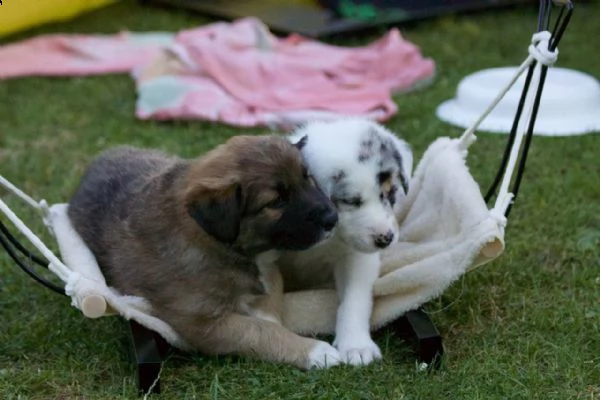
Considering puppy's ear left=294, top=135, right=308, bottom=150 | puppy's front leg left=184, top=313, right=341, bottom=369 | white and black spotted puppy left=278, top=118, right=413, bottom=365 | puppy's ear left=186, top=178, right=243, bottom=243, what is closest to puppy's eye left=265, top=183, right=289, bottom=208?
puppy's ear left=186, top=178, right=243, bottom=243

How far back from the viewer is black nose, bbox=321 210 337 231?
3301 millimetres

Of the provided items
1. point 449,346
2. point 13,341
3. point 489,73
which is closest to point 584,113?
point 489,73

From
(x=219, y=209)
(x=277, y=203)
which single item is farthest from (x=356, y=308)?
(x=219, y=209)

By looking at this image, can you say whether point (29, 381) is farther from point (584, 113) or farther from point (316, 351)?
point (584, 113)

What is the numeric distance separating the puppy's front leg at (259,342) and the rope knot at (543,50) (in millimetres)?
1370

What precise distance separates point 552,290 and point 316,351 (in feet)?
4.17

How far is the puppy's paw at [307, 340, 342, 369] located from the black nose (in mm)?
462

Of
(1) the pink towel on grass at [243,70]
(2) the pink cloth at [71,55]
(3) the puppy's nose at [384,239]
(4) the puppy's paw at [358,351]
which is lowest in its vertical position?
(2) the pink cloth at [71,55]

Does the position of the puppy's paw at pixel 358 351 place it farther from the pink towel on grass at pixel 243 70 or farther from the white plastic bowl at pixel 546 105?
the pink towel on grass at pixel 243 70

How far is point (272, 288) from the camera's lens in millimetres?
3635

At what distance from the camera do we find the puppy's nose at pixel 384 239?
344cm

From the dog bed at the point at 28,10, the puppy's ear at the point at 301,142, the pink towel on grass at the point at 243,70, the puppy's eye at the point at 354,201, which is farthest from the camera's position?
the pink towel on grass at the point at 243,70

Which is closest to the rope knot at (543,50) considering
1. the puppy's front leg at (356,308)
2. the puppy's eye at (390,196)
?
the puppy's eye at (390,196)

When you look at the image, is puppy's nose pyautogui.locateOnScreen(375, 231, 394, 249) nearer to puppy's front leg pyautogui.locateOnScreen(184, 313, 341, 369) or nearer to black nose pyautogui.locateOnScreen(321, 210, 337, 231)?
black nose pyautogui.locateOnScreen(321, 210, 337, 231)
